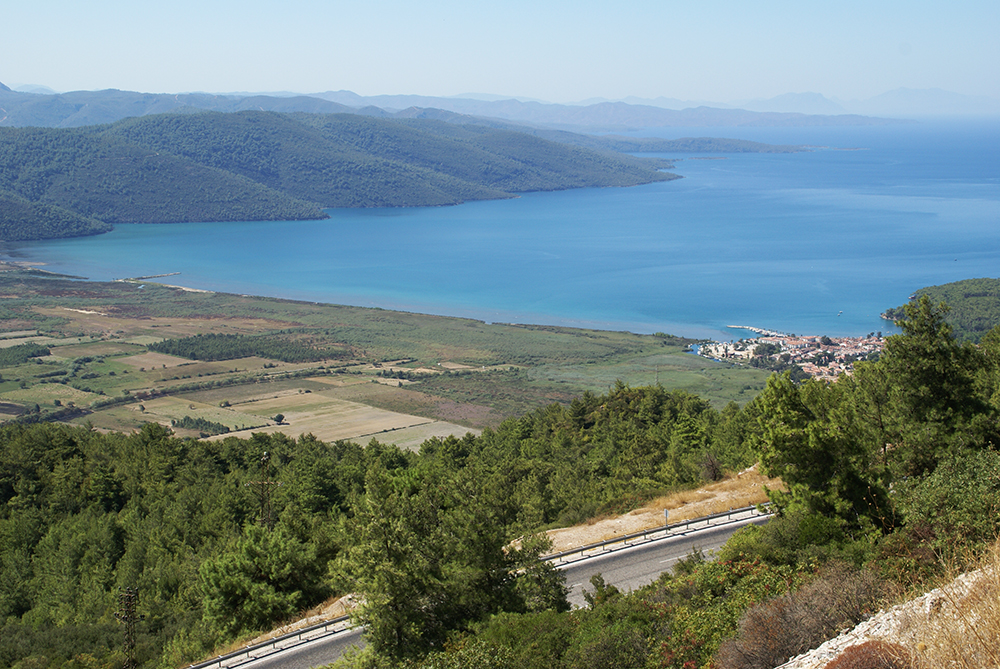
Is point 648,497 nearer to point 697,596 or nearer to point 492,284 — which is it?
point 697,596

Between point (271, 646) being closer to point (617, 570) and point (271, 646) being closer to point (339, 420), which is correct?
point (617, 570)

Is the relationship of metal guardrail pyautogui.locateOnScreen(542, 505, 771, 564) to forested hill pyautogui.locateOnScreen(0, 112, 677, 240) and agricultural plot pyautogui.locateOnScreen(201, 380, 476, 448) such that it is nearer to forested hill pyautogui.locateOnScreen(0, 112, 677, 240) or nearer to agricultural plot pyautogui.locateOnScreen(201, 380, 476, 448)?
agricultural plot pyautogui.locateOnScreen(201, 380, 476, 448)

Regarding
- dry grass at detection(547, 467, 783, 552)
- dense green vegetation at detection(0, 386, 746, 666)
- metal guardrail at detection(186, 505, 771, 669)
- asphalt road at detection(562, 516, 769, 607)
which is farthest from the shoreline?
metal guardrail at detection(186, 505, 771, 669)

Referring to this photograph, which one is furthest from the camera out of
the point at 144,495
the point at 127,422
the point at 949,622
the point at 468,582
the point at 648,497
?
the point at 127,422

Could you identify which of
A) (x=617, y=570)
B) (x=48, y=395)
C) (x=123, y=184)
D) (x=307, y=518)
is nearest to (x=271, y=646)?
(x=617, y=570)

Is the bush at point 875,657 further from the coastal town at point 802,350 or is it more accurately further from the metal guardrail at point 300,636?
the coastal town at point 802,350

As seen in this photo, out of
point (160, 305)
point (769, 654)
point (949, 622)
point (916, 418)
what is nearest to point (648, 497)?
point (916, 418)
